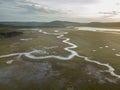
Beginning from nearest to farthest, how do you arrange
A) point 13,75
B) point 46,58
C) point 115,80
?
point 115,80, point 13,75, point 46,58

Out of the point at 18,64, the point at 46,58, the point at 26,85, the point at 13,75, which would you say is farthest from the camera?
the point at 46,58

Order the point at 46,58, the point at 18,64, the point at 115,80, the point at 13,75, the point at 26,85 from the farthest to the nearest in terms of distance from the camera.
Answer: the point at 46,58, the point at 18,64, the point at 13,75, the point at 115,80, the point at 26,85

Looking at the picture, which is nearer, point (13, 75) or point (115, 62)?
point (13, 75)

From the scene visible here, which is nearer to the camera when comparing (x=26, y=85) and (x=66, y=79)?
(x=26, y=85)

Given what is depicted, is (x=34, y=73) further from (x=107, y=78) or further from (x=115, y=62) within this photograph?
(x=115, y=62)

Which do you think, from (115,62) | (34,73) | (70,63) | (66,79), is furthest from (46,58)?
(115,62)

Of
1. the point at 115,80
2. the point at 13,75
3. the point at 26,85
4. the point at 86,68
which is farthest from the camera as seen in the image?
the point at 86,68

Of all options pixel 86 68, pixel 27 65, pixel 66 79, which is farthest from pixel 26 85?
pixel 86 68

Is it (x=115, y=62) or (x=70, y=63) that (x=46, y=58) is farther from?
(x=115, y=62)
